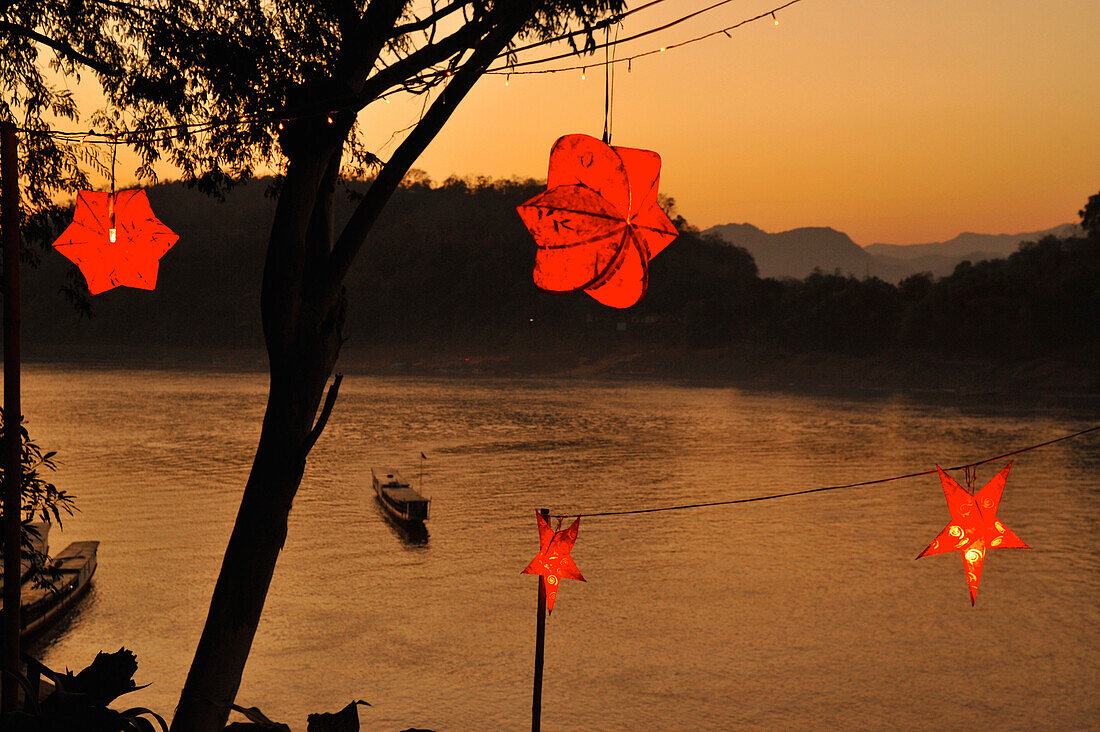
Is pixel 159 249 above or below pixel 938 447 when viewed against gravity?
above

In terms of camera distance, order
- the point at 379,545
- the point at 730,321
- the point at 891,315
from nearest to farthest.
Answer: the point at 379,545 < the point at 891,315 < the point at 730,321

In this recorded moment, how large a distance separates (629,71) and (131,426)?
6331 centimetres

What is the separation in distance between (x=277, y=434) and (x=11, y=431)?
1.39 metres

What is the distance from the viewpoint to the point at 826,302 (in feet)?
331

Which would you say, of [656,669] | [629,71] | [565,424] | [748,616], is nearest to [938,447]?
[565,424]

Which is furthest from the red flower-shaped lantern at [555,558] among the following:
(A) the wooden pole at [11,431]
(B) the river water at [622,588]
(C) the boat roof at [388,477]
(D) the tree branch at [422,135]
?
(C) the boat roof at [388,477]

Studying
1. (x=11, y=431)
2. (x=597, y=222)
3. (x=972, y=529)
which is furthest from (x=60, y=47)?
(x=972, y=529)

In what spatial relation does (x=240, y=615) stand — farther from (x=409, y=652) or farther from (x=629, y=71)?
(x=409, y=652)

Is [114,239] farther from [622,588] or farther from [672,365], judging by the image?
[672,365]

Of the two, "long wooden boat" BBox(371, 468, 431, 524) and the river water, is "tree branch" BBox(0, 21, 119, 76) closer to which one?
the river water

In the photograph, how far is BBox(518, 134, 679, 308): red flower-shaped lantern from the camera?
511cm

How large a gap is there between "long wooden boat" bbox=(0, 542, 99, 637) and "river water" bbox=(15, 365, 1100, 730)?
0.44m

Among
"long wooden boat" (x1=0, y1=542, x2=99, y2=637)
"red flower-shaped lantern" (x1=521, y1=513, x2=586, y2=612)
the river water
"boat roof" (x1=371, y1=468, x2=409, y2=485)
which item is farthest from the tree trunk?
"boat roof" (x1=371, y1=468, x2=409, y2=485)

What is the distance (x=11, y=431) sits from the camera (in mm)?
5059
